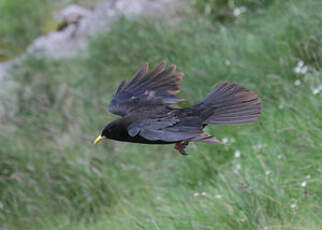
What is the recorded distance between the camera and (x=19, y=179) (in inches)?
189

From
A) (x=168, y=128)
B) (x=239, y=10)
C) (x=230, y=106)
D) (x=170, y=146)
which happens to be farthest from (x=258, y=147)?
(x=239, y=10)

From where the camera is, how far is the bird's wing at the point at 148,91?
3.50 m

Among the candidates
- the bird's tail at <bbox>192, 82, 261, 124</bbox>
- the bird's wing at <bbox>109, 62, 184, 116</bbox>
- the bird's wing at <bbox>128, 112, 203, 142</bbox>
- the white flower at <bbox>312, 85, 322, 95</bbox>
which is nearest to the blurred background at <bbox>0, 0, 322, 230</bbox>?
the white flower at <bbox>312, 85, 322, 95</bbox>

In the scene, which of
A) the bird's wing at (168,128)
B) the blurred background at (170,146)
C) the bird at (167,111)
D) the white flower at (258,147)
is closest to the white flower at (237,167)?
the blurred background at (170,146)

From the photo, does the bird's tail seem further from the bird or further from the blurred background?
the blurred background

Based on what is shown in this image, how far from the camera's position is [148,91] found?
3564 millimetres

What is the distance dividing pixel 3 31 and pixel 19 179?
4.74 m

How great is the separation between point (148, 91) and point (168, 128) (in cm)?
76

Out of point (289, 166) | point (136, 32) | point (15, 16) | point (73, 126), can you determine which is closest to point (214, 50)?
point (136, 32)

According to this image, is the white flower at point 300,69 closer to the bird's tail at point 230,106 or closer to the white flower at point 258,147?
the white flower at point 258,147

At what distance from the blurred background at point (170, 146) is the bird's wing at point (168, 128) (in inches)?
19.9

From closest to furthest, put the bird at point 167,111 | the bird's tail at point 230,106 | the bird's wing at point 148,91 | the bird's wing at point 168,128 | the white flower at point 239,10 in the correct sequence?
the bird's wing at point 168,128, the bird at point 167,111, the bird's tail at point 230,106, the bird's wing at point 148,91, the white flower at point 239,10

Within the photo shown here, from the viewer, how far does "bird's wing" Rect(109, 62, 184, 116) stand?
11.5 feet

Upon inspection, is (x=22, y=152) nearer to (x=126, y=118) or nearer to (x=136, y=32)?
(x=136, y=32)
